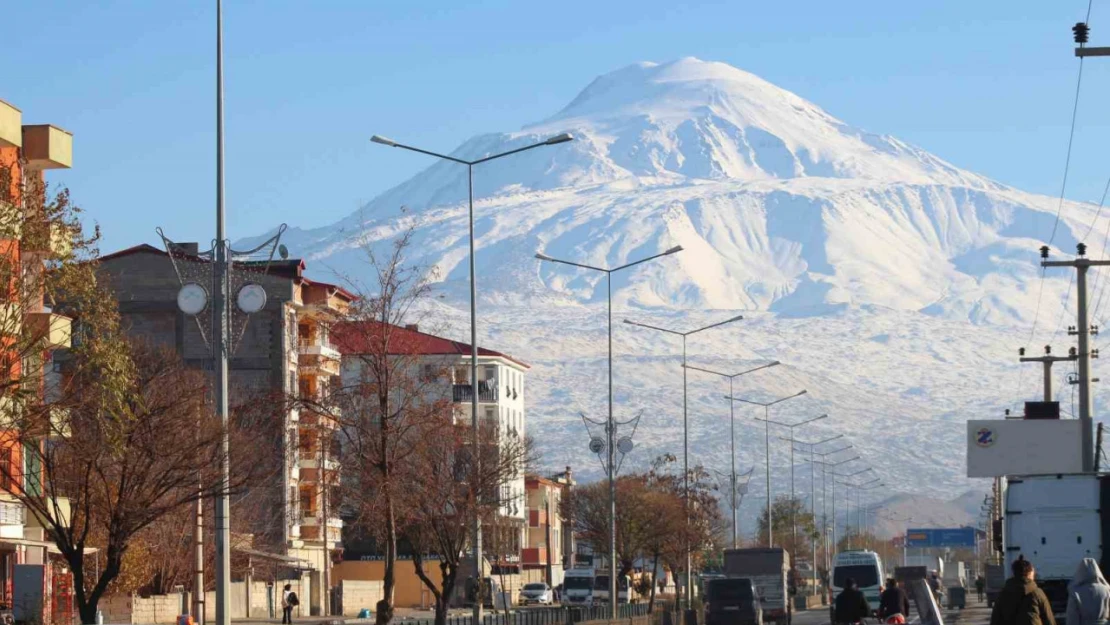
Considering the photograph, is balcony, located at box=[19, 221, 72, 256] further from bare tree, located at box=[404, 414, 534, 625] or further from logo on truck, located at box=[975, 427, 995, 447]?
logo on truck, located at box=[975, 427, 995, 447]

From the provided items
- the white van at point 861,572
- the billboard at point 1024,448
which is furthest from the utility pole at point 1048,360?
the billboard at point 1024,448

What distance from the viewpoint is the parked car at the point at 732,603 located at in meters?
62.0

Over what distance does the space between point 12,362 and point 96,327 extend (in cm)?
163

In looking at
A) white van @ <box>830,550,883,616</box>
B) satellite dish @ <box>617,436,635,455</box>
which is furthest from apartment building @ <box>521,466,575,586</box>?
white van @ <box>830,550,883,616</box>

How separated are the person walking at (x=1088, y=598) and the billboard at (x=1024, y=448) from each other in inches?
1189

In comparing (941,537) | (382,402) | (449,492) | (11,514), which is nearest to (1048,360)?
(449,492)

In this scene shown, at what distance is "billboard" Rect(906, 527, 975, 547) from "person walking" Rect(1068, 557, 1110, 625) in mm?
123443

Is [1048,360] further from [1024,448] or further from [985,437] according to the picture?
[1024,448]

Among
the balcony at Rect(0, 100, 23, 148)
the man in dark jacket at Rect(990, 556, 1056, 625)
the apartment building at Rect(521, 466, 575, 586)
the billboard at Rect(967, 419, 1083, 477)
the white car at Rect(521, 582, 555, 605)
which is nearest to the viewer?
the man in dark jacket at Rect(990, 556, 1056, 625)

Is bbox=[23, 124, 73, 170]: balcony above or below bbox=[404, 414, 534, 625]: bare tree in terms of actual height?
above

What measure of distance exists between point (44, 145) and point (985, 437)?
2924cm

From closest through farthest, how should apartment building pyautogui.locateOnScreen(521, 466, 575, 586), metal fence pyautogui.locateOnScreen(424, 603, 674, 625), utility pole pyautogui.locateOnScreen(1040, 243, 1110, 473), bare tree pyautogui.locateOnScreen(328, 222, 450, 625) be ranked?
bare tree pyautogui.locateOnScreen(328, 222, 450, 625) → metal fence pyautogui.locateOnScreen(424, 603, 674, 625) → utility pole pyautogui.locateOnScreen(1040, 243, 1110, 473) → apartment building pyautogui.locateOnScreen(521, 466, 575, 586)

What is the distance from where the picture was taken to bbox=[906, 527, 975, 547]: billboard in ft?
502

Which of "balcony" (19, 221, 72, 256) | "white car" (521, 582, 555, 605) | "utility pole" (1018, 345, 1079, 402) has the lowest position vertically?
"white car" (521, 582, 555, 605)
